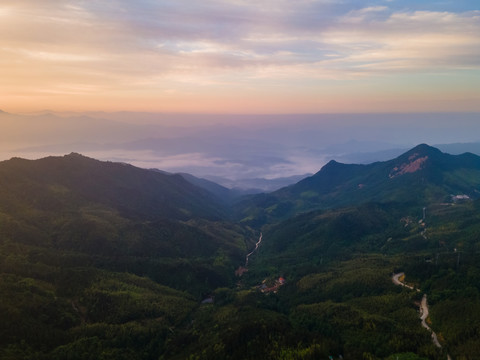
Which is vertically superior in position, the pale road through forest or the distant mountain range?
the distant mountain range

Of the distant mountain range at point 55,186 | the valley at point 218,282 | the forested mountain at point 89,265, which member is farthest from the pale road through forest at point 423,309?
the distant mountain range at point 55,186

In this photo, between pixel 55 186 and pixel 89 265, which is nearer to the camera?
pixel 89 265

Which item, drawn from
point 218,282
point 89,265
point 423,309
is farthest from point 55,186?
point 423,309

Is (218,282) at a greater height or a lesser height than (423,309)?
lesser

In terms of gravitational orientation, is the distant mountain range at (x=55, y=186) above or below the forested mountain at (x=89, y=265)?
above

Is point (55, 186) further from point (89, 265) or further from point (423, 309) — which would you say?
point (423, 309)

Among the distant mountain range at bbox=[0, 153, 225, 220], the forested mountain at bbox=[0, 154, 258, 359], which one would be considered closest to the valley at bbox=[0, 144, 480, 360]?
the forested mountain at bbox=[0, 154, 258, 359]

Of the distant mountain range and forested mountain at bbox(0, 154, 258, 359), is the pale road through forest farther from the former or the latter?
the distant mountain range

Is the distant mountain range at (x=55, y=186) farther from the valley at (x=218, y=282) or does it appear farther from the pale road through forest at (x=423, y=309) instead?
the pale road through forest at (x=423, y=309)

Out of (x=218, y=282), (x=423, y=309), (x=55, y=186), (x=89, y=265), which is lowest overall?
(x=218, y=282)
